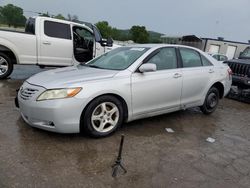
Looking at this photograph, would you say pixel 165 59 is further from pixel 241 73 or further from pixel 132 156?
pixel 241 73

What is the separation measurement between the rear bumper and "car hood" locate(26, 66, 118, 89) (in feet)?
17.3

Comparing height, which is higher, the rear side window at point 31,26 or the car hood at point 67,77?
the rear side window at point 31,26

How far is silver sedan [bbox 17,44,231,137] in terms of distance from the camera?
3.60 meters

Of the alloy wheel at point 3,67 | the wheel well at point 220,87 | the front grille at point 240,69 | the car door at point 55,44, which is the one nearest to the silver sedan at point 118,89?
the wheel well at point 220,87

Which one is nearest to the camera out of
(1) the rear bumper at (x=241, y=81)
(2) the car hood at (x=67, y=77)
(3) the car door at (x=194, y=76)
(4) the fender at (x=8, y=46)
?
(2) the car hood at (x=67, y=77)

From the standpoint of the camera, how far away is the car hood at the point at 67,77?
371 centimetres

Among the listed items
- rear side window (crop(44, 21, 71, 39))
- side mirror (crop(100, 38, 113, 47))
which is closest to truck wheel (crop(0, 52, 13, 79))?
rear side window (crop(44, 21, 71, 39))

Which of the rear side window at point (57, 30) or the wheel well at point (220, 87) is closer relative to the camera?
the wheel well at point (220, 87)

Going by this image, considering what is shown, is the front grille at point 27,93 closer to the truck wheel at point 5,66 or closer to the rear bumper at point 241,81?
the truck wheel at point 5,66

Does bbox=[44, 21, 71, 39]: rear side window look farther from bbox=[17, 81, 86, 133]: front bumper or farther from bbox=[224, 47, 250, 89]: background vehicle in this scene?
bbox=[224, 47, 250, 89]: background vehicle

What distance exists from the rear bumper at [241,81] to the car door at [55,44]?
539 centimetres

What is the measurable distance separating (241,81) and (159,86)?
4492 mm

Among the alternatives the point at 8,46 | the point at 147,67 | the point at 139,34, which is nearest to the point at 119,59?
the point at 147,67

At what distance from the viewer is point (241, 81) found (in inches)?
308
